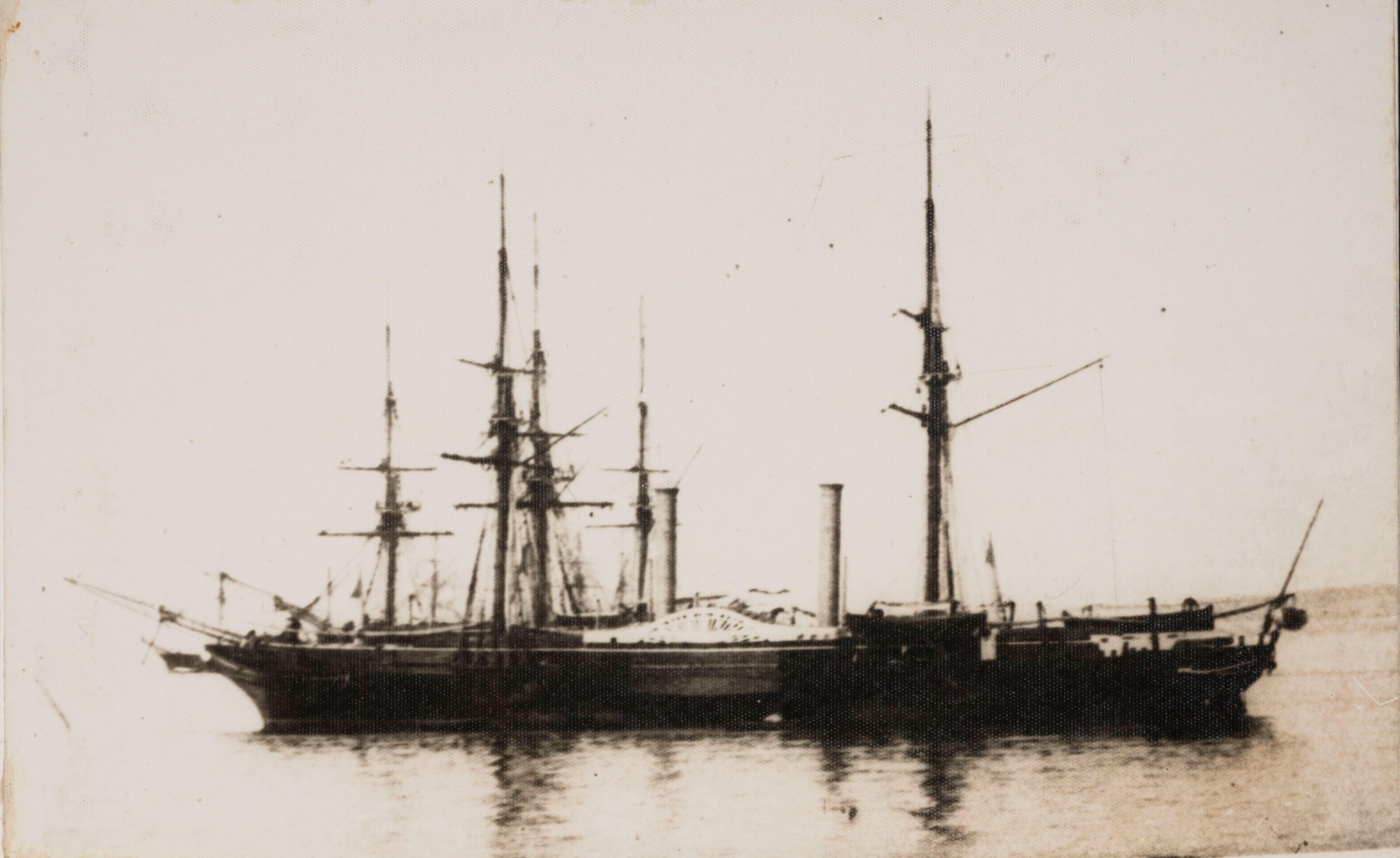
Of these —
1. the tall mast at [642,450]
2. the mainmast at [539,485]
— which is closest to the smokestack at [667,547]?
the tall mast at [642,450]

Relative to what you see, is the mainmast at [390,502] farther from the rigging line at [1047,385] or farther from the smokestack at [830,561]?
the rigging line at [1047,385]

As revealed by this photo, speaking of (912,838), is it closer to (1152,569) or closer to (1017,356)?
(1152,569)

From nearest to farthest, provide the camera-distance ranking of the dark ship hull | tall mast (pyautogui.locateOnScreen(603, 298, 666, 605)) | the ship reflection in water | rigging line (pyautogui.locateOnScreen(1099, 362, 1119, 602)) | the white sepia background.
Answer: the white sepia background < the ship reflection in water < tall mast (pyautogui.locateOnScreen(603, 298, 666, 605)) < rigging line (pyautogui.locateOnScreen(1099, 362, 1119, 602)) < the dark ship hull

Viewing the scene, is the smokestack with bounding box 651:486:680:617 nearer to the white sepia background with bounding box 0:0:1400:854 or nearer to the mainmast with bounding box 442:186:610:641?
the white sepia background with bounding box 0:0:1400:854

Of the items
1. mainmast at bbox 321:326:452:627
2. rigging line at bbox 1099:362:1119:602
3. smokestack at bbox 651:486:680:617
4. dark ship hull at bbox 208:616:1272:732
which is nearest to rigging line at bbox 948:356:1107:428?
rigging line at bbox 1099:362:1119:602

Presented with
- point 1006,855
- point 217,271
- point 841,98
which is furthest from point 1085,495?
point 217,271

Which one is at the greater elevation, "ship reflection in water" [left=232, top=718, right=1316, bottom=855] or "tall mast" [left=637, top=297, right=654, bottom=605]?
"tall mast" [left=637, top=297, right=654, bottom=605]

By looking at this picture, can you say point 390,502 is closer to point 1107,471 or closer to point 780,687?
point 780,687
